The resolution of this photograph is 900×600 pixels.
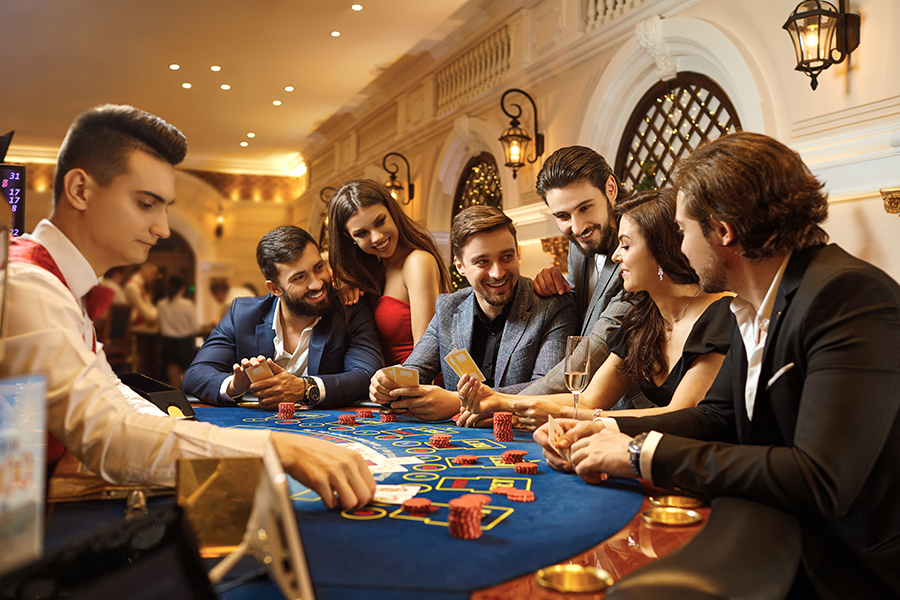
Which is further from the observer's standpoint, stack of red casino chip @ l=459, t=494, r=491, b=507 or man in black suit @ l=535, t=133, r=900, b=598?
stack of red casino chip @ l=459, t=494, r=491, b=507

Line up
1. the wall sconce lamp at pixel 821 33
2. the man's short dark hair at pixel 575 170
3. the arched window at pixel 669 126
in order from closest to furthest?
1. the man's short dark hair at pixel 575 170
2. the wall sconce lamp at pixel 821 33
3. the arched window at pixel 669 126

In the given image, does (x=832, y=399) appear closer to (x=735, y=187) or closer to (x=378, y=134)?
(x=735, y=187)

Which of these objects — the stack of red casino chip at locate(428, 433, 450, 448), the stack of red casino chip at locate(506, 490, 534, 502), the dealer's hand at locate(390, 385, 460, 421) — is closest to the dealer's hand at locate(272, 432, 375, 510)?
the stack of red casino chip at locate(506, 490, 534, 502)

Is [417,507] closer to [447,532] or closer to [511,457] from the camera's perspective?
[447,532]

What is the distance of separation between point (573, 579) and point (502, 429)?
1097 mm

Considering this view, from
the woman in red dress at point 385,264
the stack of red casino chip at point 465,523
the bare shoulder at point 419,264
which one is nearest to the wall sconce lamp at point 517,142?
Answer: the woman in red dress at point 385,264

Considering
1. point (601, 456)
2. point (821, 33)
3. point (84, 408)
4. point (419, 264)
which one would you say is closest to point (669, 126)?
point (821, 33)

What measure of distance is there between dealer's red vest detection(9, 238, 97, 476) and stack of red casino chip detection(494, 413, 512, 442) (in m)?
1.19

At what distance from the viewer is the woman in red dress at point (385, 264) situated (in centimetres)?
346

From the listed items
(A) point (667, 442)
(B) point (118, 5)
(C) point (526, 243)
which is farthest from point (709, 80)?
(B) point (118, 5)

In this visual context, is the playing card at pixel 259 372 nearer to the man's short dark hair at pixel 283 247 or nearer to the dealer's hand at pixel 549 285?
the man's short dark hair at pixel 283 247

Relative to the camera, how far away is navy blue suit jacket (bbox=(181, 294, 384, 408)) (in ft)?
10.3

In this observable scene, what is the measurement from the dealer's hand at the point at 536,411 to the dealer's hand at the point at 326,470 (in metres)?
1.03

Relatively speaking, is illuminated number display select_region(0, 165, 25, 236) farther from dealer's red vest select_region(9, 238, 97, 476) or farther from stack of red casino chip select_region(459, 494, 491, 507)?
stack of red casino chip select_region(459, 494, 491, 507)
